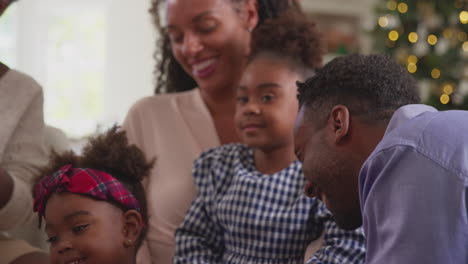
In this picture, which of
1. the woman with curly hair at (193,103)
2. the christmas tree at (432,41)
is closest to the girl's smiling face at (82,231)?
the woman with curly hair at (193,103)

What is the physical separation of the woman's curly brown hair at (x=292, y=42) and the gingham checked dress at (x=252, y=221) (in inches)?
11.8

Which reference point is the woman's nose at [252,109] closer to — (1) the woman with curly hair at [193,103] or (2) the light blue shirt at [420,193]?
(1) the woman with curly hair at [193,103]

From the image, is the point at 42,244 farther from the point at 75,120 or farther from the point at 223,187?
the point at 75,120

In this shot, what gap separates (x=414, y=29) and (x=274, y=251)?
9.84 feet

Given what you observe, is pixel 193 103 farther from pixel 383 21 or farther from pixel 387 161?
pixel 383 21

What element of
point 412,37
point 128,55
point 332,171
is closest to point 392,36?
point 412,37

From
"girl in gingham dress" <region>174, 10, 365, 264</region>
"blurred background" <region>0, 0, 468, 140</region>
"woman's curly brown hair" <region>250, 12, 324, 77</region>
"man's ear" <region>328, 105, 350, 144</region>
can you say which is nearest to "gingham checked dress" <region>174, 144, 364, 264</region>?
"girl in gingham dress" <region>174, 10, 365, 264</region>

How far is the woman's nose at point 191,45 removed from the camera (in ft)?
6.75

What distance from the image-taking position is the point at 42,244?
1.71 metres

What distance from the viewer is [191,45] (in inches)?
81.0

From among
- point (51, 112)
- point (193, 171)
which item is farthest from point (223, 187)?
point (51, 112)

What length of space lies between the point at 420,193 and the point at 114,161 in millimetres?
918

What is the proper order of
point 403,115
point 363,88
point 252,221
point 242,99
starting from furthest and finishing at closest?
point 242,99 < point 252,221 < point 363,88 < point 403,115

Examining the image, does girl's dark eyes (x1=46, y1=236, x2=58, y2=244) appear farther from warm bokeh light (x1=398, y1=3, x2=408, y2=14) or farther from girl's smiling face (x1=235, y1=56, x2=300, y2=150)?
warm bokeh light (x1=398, y1=3, x2=408, y2=14)
